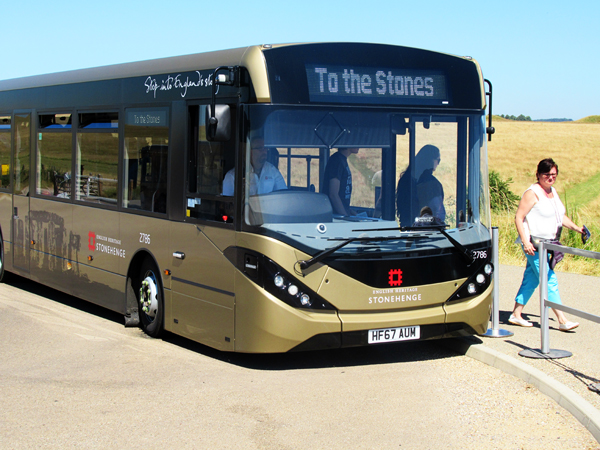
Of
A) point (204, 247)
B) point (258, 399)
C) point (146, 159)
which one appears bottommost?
point (258, 399)

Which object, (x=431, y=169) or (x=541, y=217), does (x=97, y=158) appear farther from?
(x=541, y=217)

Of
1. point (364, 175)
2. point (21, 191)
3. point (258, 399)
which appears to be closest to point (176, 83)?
point (364, 175)

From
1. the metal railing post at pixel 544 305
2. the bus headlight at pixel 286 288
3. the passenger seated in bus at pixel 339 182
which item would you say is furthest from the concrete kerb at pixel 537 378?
the passenger seated in bus at pixel 339 182

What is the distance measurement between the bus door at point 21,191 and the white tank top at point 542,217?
23.0 ft

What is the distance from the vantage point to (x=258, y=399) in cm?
626

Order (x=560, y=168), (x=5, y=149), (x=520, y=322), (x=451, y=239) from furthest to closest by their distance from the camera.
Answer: (x=560, y=168) → (x=5, y=149) → (x=520, y=322) → (x=451, y=239)

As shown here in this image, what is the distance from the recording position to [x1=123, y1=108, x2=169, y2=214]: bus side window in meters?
8.16

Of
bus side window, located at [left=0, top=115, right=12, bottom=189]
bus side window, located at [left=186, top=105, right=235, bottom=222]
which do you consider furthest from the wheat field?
bus side window, located at [left=186, top=105, right=235, bottom=222]

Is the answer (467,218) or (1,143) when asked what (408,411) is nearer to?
(467,218)

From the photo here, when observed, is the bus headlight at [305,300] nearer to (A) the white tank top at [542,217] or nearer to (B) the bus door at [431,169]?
(B) the bus door at [431,169]

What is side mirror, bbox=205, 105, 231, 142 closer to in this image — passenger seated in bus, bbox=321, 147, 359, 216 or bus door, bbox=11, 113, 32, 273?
passenger seated in bus, bbox=321, 147, 359, 216

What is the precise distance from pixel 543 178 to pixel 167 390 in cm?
474

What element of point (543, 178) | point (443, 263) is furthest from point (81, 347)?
point (543, 178)

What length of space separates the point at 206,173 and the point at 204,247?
694 mm
